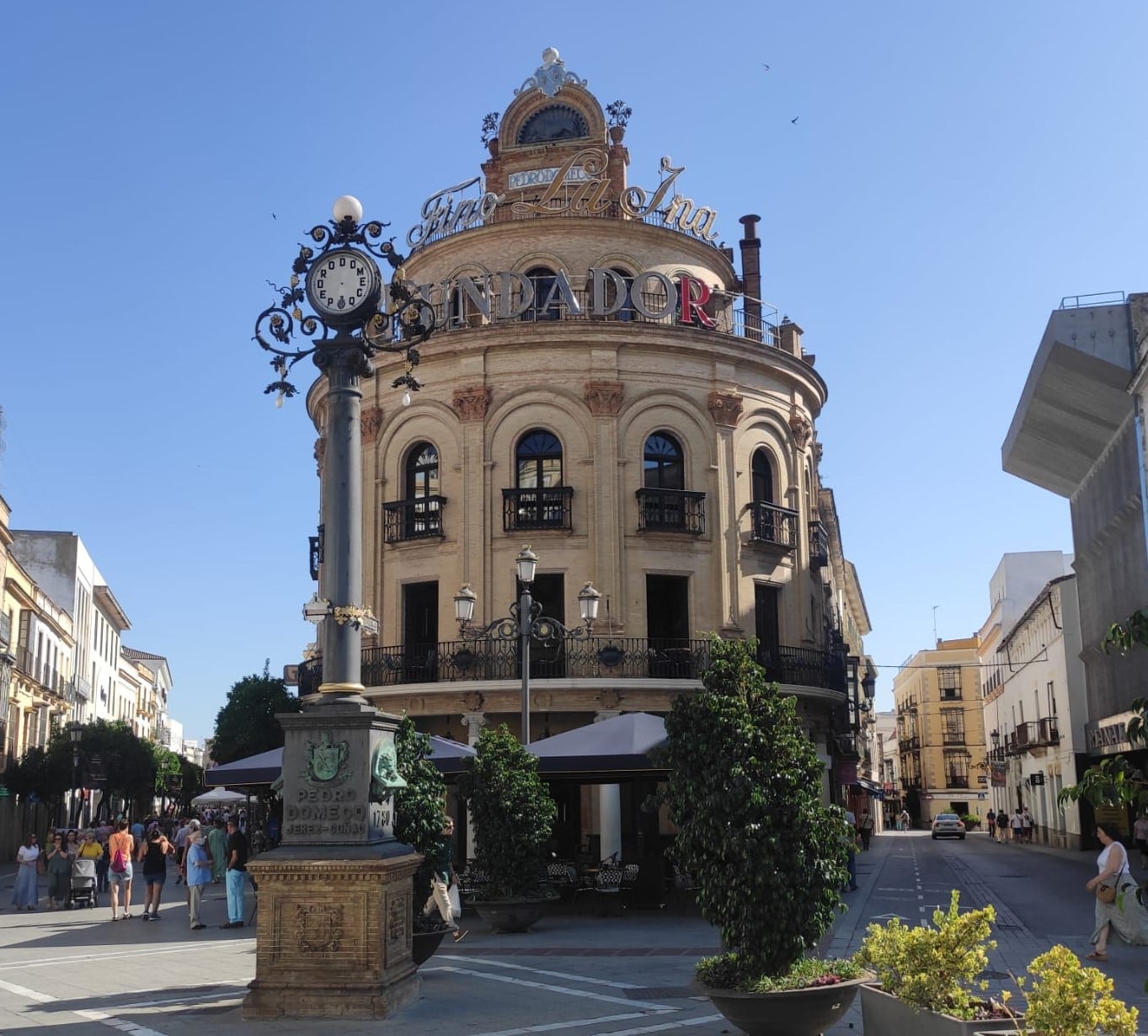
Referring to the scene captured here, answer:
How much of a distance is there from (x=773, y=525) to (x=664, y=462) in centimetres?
318

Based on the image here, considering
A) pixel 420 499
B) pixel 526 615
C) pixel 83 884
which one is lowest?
pixel 83 884

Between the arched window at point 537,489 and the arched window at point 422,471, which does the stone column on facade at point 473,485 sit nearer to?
the arched window at point 537,489

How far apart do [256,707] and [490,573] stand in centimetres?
2086

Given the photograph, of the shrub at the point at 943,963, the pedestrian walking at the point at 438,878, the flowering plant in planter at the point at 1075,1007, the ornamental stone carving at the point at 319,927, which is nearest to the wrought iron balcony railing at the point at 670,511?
the pedestrian walking at the point at 438,878

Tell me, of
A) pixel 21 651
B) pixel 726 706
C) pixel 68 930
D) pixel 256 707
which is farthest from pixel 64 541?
pixel 726 706

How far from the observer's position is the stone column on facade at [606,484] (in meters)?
28.1

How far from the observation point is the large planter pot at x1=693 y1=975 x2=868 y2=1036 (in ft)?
28.7

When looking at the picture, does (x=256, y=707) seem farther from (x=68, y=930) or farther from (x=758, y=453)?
(x=68, y=930)

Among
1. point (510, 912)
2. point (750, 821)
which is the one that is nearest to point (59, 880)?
point (510, 912)

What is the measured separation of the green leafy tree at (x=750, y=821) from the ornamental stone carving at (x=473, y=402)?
767 inches

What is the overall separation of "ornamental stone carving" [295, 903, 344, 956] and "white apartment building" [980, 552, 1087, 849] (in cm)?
3618

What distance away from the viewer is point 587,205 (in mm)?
31250

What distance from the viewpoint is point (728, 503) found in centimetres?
2942

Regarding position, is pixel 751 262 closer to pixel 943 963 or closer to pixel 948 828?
pixel 943 963
